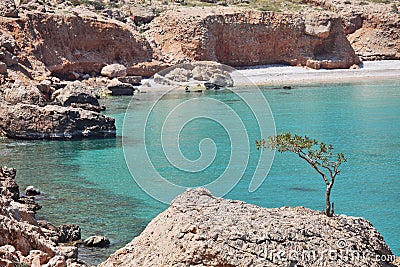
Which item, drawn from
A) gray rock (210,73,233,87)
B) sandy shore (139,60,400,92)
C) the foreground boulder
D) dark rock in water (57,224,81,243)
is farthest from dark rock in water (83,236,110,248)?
sandy shore (139,60,400,92)

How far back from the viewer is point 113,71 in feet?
255

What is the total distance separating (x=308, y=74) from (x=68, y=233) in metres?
71.5

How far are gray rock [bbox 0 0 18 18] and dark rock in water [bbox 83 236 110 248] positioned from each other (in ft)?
187

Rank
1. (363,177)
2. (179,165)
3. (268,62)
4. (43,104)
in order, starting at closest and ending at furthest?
(363,177), (179,165), (43,104), (268,62)

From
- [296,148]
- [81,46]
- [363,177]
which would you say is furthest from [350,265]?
[81,46]

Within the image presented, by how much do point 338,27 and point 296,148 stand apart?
8284 cm

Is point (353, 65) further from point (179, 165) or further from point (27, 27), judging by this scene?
Result: point (179, 165)

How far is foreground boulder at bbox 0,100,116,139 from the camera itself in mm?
43562

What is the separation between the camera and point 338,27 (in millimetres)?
97250

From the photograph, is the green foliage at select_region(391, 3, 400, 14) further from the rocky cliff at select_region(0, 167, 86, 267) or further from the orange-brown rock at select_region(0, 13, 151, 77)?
the rocky cliff at select_region(0, 167, 86, 267)

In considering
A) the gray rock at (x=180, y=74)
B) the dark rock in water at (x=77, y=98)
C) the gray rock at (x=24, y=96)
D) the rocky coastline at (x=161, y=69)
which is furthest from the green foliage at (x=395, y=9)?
the gray rock at (x=24, y=96)

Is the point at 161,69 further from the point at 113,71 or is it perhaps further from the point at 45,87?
the point at 45,87

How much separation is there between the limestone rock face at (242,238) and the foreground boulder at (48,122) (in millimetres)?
31521

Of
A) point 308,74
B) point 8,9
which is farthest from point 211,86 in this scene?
point 8,9
